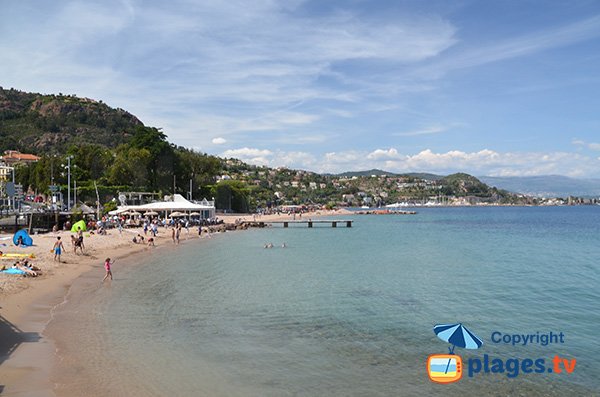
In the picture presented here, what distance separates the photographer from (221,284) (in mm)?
23141

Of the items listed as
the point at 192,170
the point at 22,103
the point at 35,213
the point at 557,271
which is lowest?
the point at 557,271

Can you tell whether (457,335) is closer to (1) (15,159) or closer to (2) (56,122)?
(1) (15,159)

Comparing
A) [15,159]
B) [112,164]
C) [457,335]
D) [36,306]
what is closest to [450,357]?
[457,335]

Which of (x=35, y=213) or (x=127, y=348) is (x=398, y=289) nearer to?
(x=127, y=348)

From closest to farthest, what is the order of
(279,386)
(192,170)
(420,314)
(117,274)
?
(279,386), (420,314), (117,274), (192,170)

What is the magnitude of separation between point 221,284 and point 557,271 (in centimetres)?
1921

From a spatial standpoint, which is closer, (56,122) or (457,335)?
(457,335)

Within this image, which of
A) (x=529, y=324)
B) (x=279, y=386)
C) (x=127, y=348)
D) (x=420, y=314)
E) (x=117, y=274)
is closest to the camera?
(x=279, y=386)

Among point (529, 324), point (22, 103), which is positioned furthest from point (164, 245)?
point (22, 103)

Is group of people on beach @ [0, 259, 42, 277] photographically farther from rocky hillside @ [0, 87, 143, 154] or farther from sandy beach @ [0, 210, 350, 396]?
rocky hillside @ [0, 87, 143, 154]

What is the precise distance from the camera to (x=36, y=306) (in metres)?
16.2

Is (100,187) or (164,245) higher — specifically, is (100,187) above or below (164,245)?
above

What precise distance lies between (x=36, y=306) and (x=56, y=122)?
6044 inches

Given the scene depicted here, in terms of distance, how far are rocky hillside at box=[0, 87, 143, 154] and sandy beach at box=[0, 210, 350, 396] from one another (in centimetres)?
11385
